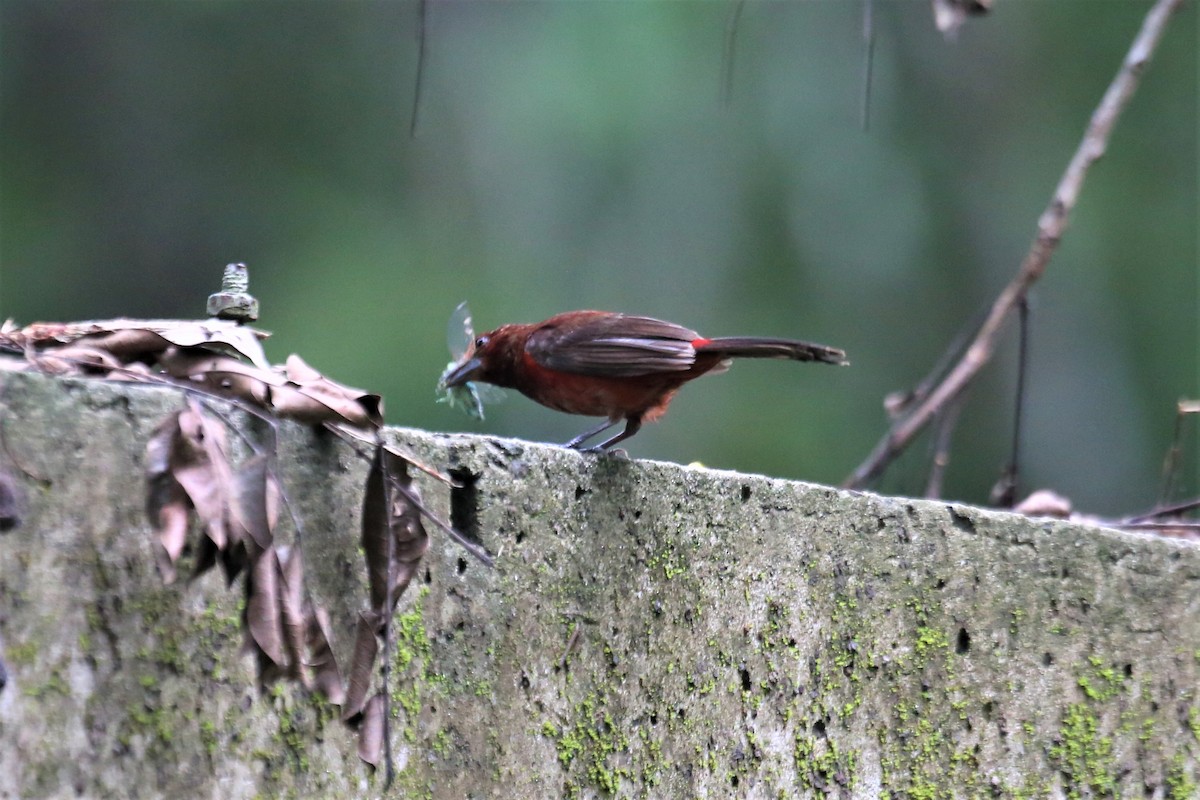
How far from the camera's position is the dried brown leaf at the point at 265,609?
1571 mm

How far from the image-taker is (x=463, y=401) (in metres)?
3.11

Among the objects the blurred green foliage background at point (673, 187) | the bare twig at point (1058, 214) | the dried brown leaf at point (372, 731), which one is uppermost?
the blurred green foliage background at point (673, 187)

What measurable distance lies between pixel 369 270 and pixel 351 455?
1324cm

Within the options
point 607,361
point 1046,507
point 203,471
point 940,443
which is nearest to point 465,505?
point 203,471

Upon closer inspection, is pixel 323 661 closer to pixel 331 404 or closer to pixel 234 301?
pixel 331 404

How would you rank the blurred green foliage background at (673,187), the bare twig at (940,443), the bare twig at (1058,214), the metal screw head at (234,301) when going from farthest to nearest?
1. the blurred green foliage background at (673,187)
2. the bare twig at (940,443)
3. the bare twig at (1058,214)
4. the metal screw head at (234,301)

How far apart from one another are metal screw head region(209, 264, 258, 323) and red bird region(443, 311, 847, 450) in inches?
33.8

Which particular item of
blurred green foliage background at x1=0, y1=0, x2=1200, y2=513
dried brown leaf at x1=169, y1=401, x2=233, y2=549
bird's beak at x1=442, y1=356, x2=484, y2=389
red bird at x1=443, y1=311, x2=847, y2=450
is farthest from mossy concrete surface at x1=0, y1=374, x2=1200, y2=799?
blurred green foliage background at x1=0, y1=0, x2=1200, y2=513

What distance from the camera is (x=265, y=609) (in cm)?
158

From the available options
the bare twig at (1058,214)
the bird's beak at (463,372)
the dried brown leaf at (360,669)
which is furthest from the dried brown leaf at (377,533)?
the bare twig at (1058,214)

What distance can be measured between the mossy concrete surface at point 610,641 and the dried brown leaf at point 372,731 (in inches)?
3.9

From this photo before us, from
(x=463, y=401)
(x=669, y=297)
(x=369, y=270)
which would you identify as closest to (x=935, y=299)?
(x=669, y=297)

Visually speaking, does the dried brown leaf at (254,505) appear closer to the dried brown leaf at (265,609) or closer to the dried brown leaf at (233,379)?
the dried brown leaf at (265,609)

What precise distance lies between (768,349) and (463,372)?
70 centimetres
